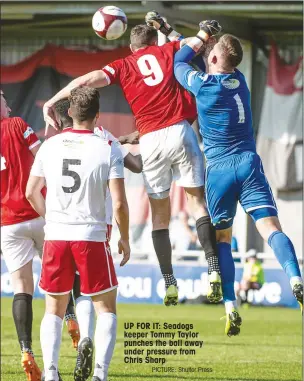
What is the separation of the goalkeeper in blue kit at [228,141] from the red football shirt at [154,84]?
201 mm

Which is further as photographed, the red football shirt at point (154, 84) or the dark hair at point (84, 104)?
the red football shirt at point (154, 84)

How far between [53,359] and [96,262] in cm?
93

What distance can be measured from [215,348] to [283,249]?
240 inches

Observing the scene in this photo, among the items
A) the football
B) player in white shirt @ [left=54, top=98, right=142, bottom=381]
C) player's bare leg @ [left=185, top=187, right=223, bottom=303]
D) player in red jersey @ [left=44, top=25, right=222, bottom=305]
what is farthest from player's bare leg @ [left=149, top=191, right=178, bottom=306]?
the football

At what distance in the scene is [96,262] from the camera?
8617mm

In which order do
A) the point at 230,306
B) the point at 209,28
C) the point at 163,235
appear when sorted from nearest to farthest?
the point at 209,28, the point at 230,306, the point at 163,235

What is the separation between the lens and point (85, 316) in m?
9.55

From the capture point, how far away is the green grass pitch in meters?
12.1

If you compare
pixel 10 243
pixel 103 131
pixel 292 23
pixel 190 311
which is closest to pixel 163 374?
pixel 10 243

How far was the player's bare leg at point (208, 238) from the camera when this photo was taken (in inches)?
385

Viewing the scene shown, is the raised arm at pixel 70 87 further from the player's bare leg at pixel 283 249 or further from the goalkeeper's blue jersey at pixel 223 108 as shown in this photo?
the player's bare leg at pixel 283 249

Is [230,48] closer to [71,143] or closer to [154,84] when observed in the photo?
[154,84]

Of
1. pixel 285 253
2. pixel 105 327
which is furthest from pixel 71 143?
pixel 285 253

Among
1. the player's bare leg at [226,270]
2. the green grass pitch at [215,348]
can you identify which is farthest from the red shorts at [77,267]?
the green grass pitch at [215,348]
